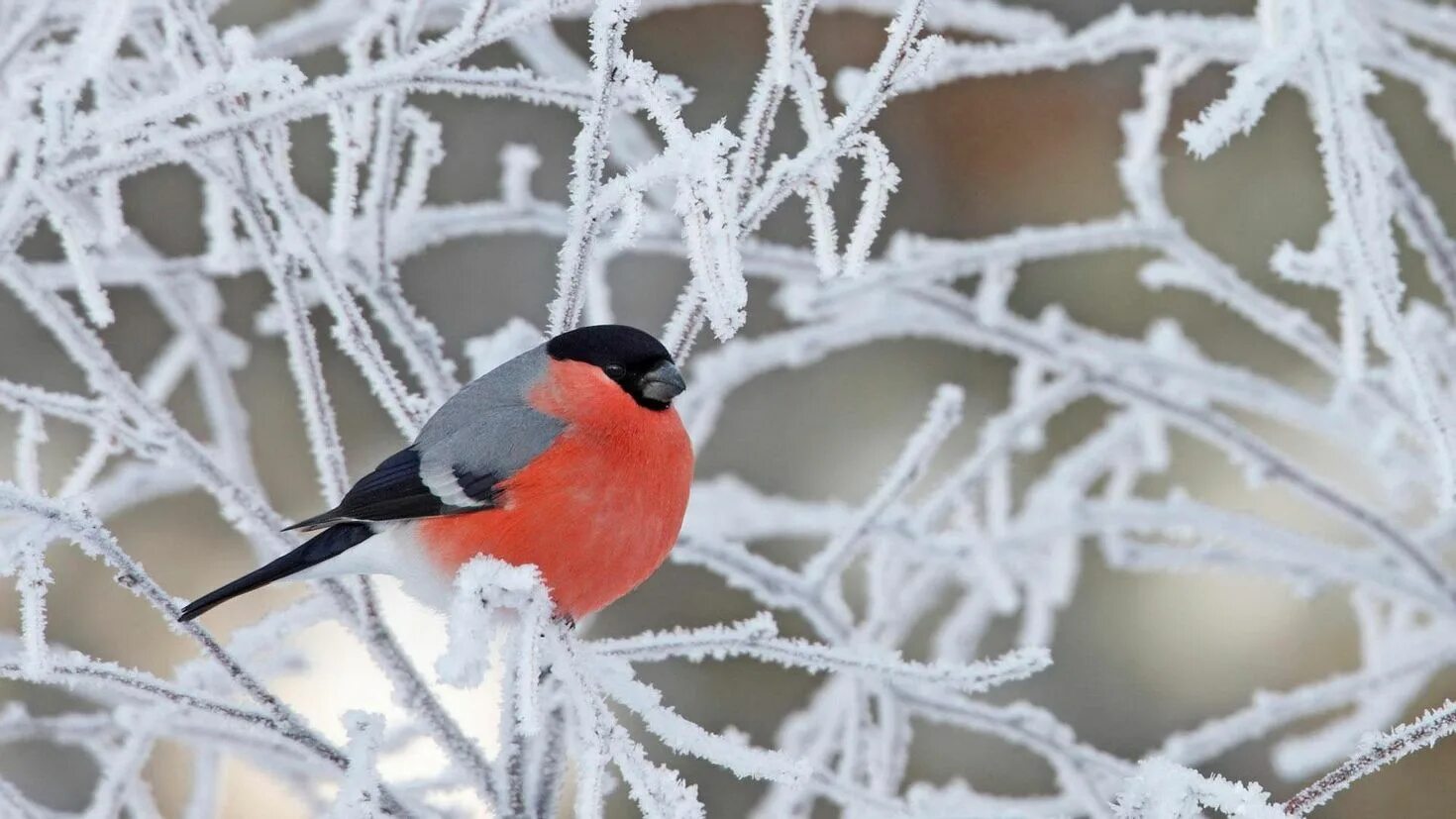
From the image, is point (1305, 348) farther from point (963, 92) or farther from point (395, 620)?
point (963, 92)

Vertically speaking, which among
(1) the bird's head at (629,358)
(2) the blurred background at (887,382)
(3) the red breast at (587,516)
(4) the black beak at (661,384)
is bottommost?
(3) the red breast at (587,516)

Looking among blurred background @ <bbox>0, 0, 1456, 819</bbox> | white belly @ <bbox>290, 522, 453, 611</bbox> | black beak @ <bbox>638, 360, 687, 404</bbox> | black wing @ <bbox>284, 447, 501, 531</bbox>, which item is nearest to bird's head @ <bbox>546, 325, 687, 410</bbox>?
→ black beak @ <bbox>638, 360, 687, 404</bbox>

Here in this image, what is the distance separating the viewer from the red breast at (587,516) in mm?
2123

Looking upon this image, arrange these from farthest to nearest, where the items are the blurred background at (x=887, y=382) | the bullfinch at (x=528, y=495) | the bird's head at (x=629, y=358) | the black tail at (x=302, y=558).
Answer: the blurred background at (x=887, y=382)
the bird's head at (x=629, y=358)
the bullfinch at (x=528, y=495)
the black tail at (x=302, y=558)

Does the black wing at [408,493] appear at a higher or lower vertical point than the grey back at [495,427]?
lower

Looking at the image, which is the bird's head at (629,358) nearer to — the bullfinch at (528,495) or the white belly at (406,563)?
the bullfinch at (528,495)

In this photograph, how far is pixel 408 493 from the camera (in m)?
2.15

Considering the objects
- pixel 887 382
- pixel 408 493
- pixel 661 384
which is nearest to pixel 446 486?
pixel 408 493

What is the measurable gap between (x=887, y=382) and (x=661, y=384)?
3283mm

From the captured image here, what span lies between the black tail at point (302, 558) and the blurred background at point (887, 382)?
2.36m

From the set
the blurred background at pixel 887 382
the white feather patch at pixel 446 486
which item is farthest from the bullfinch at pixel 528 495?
the blurred background at pixel 887 382

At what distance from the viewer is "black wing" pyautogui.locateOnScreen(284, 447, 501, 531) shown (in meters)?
2.11

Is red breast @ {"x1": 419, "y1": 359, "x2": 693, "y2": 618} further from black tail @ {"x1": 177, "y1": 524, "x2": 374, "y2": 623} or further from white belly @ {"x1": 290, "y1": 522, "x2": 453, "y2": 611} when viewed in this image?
→ black tail @ {"x1": 177, "y1": 524, "x2": 374, "y2": 623}

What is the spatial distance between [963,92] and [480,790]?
4.30m
